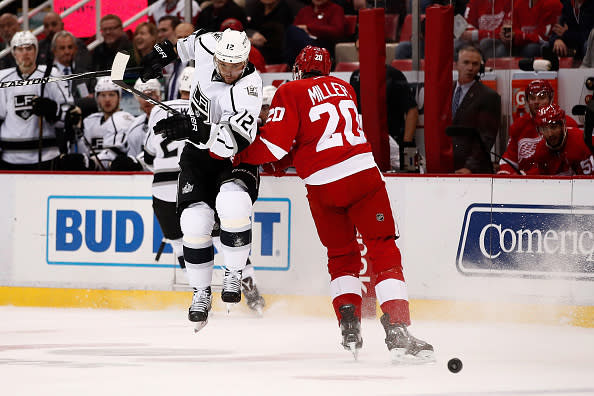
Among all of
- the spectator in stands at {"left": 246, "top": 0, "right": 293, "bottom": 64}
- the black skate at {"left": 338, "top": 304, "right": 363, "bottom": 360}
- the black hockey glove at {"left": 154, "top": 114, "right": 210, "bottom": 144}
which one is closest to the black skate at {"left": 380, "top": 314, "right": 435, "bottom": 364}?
the black skate at {"left": 338, "top": 304, "right": 363, "bottom": 360}

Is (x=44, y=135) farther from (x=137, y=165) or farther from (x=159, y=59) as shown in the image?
(x=159, y=59)

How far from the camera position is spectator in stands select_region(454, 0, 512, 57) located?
628 centimetres

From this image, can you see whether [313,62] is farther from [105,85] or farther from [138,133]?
[105,85]

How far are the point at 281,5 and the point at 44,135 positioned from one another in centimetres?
200

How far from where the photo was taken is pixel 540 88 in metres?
6.17

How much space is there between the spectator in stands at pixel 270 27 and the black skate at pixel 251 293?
201cm

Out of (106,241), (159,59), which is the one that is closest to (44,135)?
(106,241)

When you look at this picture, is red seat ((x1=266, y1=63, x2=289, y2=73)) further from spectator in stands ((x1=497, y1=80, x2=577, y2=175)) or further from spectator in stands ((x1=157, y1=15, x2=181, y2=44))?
spectator in stands ((x1=497, y1=80, x2=577, y2=175))

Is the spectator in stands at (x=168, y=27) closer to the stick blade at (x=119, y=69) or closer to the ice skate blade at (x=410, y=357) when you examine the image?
the stick blade at (x=119, y=69)

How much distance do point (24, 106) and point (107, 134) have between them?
2.02 ft

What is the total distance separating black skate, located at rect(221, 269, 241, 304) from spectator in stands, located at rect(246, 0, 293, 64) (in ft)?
9.76

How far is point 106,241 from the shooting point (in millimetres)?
6633

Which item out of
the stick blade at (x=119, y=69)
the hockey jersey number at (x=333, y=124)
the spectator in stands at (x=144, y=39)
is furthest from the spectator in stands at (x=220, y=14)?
the hockey jersey number at (x=333, y=124)

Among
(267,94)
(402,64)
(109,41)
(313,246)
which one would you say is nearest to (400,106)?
(402,64)
